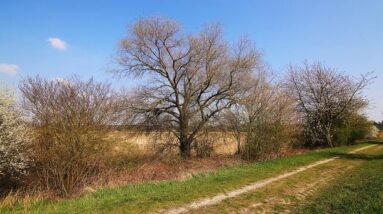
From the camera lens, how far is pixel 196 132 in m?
24.7

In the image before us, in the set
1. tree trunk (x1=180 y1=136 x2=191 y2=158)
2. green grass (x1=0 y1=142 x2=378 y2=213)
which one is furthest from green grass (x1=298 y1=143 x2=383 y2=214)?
tree trunk (x1=180 y1=136 x2=191 y2=158)

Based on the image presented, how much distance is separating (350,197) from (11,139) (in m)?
11.1

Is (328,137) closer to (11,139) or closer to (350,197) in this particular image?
(350,197)

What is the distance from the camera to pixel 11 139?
11.8 metres

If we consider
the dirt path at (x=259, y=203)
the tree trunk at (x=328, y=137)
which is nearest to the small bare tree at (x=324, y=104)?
the tree trunk at (x=328, y=137)

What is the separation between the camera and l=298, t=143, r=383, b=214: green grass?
8109 mm

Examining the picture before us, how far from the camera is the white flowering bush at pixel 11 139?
11.5 meters

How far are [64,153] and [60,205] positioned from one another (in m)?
3.30

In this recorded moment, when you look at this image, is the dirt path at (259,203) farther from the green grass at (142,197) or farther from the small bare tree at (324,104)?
the small bare tree at (324,104)

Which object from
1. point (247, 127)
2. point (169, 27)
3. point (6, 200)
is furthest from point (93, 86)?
point (247, 127)

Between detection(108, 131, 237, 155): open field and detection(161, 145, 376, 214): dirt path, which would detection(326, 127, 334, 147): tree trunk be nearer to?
detection(108, 131, 237, 155): open field

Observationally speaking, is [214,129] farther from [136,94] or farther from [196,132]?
[136,94]

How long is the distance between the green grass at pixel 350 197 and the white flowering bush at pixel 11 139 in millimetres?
9616

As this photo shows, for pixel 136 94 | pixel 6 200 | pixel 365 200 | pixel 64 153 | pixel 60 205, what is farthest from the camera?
pixel 136 94
